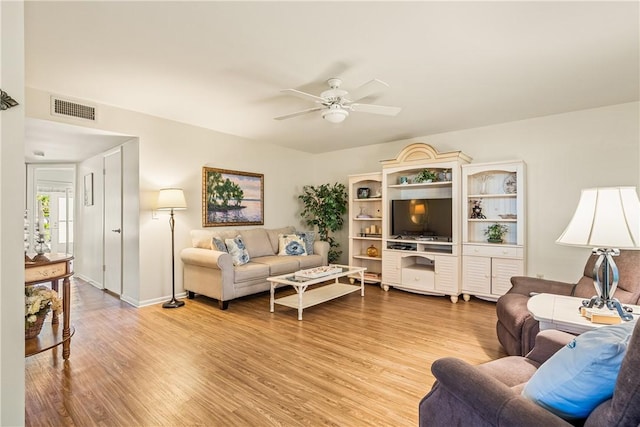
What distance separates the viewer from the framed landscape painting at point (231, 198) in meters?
4.73

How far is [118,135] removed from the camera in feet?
12.8

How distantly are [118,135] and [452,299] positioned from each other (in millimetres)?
4738

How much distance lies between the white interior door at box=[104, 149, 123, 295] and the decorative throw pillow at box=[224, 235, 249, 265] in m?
1.57

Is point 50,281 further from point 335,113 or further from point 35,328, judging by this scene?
point 335,113

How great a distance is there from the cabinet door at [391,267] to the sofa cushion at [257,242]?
5.90ft

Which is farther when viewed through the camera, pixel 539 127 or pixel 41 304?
pixel 539 127

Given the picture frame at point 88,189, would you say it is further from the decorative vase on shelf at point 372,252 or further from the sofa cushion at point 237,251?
the decorative vase on shelf at point 372,252

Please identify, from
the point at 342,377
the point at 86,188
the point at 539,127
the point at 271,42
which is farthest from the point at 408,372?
the point at 86,188

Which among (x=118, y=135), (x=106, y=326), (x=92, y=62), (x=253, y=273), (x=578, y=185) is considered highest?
(x=92, y=62)

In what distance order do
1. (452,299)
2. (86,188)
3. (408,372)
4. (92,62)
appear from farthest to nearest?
(86,188) < (452,299) < (92,62) < (408,372)

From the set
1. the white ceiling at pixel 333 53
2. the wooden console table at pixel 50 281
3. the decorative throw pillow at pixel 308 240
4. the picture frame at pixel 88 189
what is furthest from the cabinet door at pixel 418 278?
the picture frame at pixel 88 189

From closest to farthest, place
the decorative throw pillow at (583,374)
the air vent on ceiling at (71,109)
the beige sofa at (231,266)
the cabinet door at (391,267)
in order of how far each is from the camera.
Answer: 1. the decorative throw pillow at (583,374)
2. the air vent on ceiling at (71,109)
3. the beige sofa at (231,266)
4. the cabinet door at (391,267)

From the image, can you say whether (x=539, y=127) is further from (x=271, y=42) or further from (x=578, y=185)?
(x=271, y=42)

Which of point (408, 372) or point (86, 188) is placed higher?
point (86, 188)
